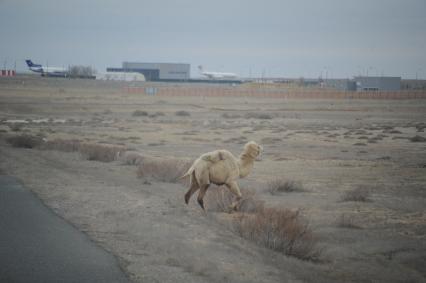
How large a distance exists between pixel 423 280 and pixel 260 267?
278 cm

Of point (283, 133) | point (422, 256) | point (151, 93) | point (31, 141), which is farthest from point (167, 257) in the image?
point (151, 93)

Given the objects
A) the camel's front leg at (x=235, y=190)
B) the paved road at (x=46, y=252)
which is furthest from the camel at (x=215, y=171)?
the paved road at (x=46, y=252)

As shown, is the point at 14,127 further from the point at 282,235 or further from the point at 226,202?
the point at 282,235

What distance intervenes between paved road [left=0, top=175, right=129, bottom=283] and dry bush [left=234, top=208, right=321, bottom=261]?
9.65 ft

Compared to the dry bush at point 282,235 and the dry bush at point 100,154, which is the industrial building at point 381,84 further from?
the dry bush at point 282,235

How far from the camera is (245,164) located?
47.5ft

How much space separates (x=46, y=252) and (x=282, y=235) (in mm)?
4067

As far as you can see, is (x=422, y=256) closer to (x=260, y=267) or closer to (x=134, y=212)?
(x=260, y=267)

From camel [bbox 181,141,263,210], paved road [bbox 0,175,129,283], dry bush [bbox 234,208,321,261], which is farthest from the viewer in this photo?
camel [bbox 181,141,263,210]

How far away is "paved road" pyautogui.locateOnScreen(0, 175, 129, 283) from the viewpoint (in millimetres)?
8492

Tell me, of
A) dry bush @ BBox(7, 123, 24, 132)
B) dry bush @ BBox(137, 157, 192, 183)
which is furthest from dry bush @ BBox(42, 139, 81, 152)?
dry bush @ BBox(7, 123, 24, 132)

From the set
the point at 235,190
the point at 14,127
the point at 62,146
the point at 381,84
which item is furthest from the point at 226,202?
the point at 381,84

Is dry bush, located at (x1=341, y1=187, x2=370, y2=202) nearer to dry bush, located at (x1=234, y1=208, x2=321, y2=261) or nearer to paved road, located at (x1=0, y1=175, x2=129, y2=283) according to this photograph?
dry bush, located at (x1=234, y1=208, x2=321, y2=261)

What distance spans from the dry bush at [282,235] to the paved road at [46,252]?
294 cm
